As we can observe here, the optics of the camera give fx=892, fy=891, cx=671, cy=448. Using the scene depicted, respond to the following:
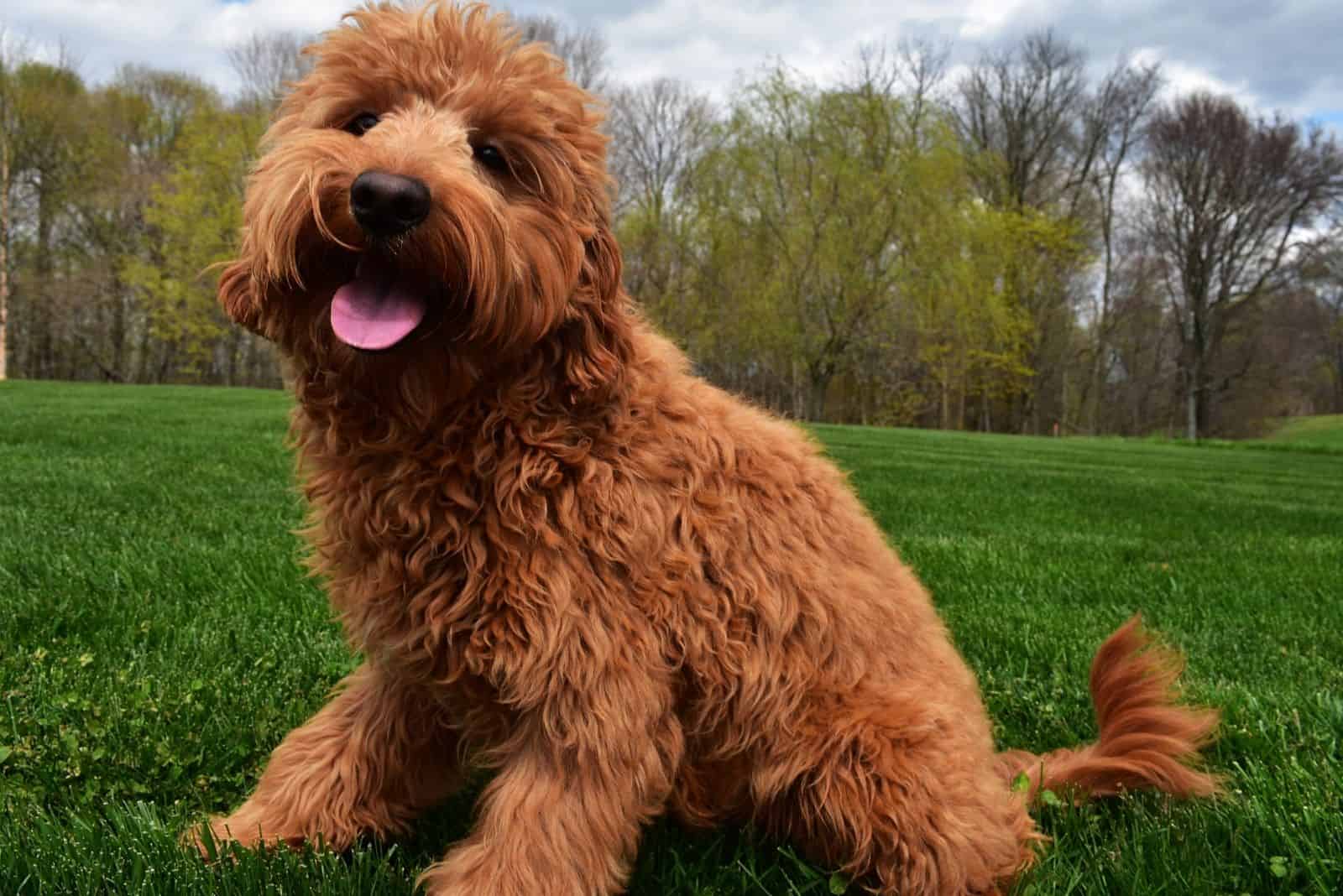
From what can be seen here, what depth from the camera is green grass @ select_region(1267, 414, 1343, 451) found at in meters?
30.7

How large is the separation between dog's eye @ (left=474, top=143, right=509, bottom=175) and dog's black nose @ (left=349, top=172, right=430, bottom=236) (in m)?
0.31

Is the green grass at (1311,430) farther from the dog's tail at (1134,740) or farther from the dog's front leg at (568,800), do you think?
the dog's front leg at (568,800)

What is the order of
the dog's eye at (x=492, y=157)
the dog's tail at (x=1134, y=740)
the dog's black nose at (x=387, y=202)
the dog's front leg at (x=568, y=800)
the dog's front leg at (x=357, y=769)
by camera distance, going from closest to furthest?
the dog's black nose at (x=387, y=202) < the dog's front leg at (x=568, y=800) < the dog's eye at (x=492, y=157) < the dog's front leg at (x=357, y=769) < the dog's tail at (x=1134, y=740)

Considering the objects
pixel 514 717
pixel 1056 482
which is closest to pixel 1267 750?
pixel 514 717

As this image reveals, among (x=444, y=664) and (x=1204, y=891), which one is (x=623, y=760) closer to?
(x=444, y=664)

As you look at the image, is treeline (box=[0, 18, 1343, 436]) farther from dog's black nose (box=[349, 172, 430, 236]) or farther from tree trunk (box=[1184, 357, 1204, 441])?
dog's black nose (box=[349, 172, 430, 236])

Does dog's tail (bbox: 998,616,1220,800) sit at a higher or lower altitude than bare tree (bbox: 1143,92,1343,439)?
lower

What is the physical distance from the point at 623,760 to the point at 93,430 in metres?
10.3

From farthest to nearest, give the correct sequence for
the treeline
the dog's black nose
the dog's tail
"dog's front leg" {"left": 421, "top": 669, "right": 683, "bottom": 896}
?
the treeline, the dog's tail, "dog's front leg" {"left": 421, "top": 669, "right": 683, "bottom": 896}, the dog's black nose

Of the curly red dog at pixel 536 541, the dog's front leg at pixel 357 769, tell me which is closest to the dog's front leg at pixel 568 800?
the curly red dog at pixel 536 541

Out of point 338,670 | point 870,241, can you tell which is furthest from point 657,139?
point 338,670

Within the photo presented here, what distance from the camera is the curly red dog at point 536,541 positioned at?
174 centimetres

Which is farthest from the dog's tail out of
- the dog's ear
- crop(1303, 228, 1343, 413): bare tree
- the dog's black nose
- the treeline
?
crop(1303, 228, 1343, 413): bare tree

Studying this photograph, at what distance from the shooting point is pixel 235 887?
5.66 feet
